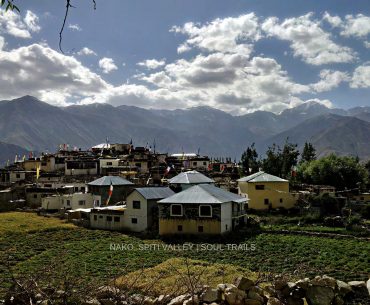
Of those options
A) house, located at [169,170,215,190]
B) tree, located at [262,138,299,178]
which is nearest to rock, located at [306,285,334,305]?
house, located at [169,170,215,190]

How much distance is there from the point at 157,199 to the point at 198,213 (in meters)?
7.42

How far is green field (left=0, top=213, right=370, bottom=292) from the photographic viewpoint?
29.3 meters

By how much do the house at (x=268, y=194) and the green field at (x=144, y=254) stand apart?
15617mm

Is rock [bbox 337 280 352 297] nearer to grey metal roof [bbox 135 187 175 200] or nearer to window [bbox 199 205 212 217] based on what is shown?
window [bbox 199 205 212 217]

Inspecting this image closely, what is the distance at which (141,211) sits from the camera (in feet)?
164

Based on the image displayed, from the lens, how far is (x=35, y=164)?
100000 millimetres

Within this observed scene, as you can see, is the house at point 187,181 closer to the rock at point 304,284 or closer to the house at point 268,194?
the house at point 268,194

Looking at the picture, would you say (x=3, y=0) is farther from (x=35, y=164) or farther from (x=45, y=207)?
(x=35, y=164)

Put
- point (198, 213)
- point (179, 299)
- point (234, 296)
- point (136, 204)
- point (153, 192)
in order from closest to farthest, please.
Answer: point (234, 296) → point (179, 299) → point (198, 213) → point (136, 204) → point (153, 192)

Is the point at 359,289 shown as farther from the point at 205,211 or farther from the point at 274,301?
the point at 205,211

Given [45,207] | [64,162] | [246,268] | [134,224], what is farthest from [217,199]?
[64,162]

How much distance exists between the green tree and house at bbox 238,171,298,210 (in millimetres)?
22013

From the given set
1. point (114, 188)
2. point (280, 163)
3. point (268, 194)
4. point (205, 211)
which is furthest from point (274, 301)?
point (280, 163)

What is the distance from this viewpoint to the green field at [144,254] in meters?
29.3
